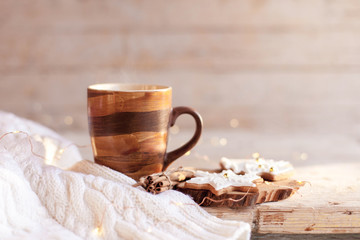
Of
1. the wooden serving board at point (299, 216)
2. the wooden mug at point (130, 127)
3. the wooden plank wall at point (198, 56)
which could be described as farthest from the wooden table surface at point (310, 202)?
the wooden plank wall at point (198, 56)

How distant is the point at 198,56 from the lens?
4.83 feet

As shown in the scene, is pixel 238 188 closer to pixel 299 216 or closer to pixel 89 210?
pixel 299 216

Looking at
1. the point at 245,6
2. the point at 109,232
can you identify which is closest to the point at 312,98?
the point at 245,6

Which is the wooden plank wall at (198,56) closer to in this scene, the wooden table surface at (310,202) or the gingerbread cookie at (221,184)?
the wooden table surface at (310,202)

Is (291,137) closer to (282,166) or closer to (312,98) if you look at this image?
(312,98)

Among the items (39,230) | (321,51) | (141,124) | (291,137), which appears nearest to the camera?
(39,230)

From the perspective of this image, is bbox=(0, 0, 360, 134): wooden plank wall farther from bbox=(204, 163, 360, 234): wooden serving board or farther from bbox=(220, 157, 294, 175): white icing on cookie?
bbox=(204, 163, 360, 234): wooden serving board

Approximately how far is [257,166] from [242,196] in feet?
0.39

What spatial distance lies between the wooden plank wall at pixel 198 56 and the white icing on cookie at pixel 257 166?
0.83 m

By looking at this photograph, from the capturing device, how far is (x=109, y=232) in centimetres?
50

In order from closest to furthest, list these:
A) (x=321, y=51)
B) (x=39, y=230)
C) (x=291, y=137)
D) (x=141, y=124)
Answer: (x=39, y=230)
(x=141, y=124)
(x=291, y=137)
(x=321, y=51)

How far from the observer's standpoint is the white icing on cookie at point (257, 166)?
0.63 metres

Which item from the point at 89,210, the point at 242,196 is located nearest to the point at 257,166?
the point at 242,196

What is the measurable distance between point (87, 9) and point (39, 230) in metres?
1.07
